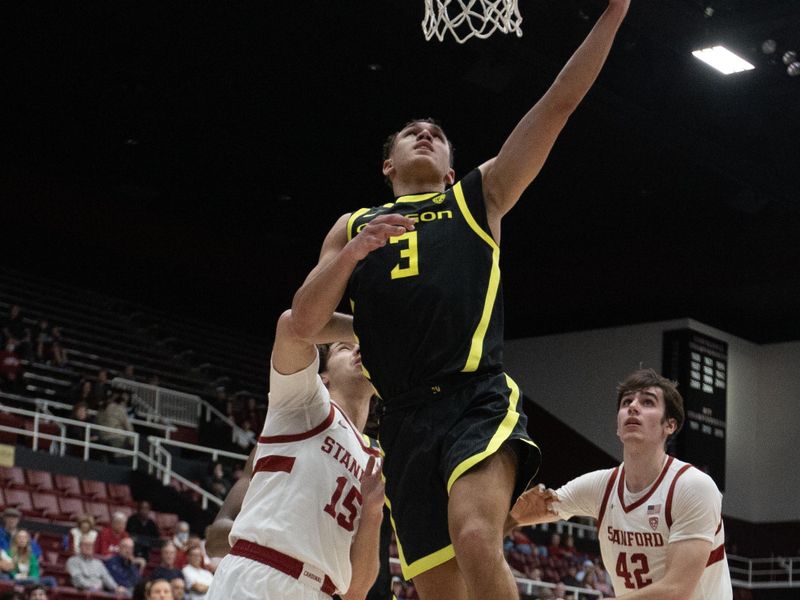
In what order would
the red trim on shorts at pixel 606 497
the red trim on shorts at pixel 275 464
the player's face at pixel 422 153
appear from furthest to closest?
the red trim on shorts at pixel 606 497 < the red trim on shorts at pixel 275 464 < the player's face at pixel 422 153

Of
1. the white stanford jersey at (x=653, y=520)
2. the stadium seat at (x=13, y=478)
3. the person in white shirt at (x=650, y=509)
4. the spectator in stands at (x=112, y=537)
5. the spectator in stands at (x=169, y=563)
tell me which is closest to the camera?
the person in white shirt at (x=650, y=509)

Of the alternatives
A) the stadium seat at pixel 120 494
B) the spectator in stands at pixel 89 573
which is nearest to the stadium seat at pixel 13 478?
the stadium seat at pixel 120 494

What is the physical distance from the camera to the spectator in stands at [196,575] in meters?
12.3

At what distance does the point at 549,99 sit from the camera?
3.75 meters

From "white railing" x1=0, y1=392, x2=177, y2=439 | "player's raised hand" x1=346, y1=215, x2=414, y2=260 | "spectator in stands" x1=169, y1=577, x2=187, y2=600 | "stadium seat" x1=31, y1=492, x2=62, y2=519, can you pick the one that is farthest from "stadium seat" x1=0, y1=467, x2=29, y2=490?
"player's raised hand" x1=346, y1=215, x2=414, y2=260

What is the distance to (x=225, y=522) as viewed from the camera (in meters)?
5.30

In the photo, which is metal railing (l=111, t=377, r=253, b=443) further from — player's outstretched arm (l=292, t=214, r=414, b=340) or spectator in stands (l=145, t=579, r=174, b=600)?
player's outstretched arm (l=292, t=214, r=414, b=340)

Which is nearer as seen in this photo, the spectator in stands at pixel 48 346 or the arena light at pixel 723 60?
the arena light at pixel 723 60

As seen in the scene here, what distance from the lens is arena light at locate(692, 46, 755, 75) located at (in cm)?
1462

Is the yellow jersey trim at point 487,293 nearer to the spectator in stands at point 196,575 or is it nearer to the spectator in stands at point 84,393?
the spectator in stands at point 196,575

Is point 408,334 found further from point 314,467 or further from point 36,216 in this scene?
point 36,216

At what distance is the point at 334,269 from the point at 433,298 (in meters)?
0.32

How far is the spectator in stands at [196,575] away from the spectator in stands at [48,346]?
297 inches

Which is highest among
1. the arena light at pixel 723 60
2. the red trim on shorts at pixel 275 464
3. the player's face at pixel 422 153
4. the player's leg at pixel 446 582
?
the arena light at pixel 723 60
